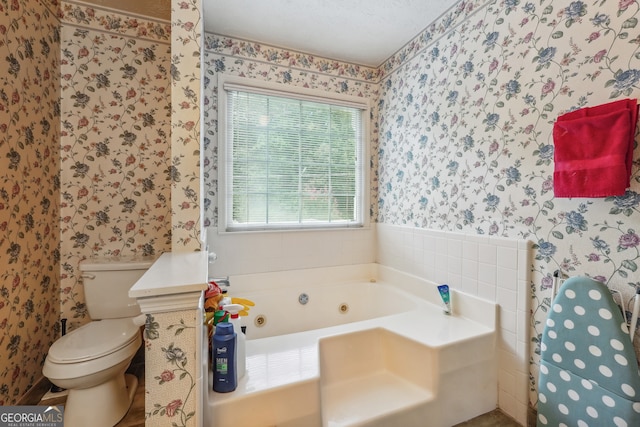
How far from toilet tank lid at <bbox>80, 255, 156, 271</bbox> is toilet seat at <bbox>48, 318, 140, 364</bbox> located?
0.34 meters

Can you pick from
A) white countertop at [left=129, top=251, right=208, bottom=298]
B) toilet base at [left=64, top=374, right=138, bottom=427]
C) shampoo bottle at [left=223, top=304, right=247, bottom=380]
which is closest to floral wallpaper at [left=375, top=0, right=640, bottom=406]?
shampoo bottle at [left=223, top=304, right=247, bottom=380]

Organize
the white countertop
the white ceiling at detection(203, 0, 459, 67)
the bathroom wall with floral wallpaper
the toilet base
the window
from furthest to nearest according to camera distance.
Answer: the window < the white ceiling at detection(203, 0, 459, 67) < the toilet base < the bathroom wall with floral wallpaper < the white countertop

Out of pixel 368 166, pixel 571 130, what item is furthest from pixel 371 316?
pixel 571 130

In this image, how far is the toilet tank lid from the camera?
190cm

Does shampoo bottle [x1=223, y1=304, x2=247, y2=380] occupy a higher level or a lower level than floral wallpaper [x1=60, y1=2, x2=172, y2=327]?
lower

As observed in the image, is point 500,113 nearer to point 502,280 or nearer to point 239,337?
point 502,280

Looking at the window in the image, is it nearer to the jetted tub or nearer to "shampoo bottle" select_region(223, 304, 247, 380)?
the jetted tub

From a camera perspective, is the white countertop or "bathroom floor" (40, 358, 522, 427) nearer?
the white countertop

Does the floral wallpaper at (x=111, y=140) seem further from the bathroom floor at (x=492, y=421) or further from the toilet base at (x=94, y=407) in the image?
the bathroom floor at (x=492, y=421)

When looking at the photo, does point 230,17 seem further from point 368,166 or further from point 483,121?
point 483,121

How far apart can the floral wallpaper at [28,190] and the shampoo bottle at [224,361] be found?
1220mm

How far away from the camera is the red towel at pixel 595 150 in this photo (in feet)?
3.68

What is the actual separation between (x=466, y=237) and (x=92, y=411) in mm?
2330

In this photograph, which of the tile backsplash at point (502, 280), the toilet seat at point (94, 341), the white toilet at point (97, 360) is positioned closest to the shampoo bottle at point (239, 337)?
the white toilet at point (97, 360)
